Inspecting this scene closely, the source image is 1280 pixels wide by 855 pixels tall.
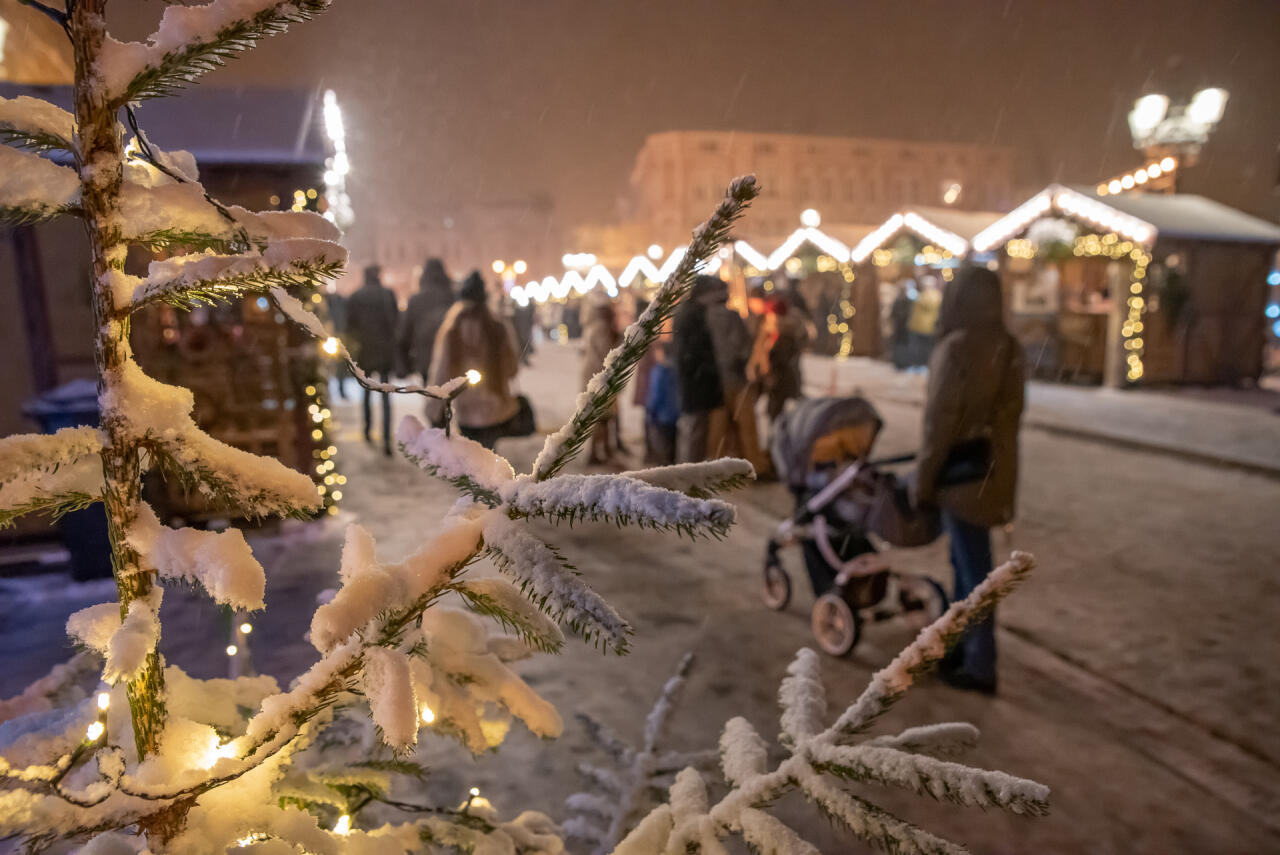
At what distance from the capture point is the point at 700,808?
1288 mm

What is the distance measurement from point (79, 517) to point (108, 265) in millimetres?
5047

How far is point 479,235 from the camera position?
99500mm

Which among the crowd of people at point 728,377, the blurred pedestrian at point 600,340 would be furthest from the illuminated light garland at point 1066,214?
the blurred pedestrian at point 600,340

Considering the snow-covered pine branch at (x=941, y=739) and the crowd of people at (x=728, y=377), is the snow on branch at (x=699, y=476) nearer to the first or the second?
the crowd of people at (x=728, y=377)

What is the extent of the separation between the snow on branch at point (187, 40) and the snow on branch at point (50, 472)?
39cm

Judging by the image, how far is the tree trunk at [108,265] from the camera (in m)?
0.87

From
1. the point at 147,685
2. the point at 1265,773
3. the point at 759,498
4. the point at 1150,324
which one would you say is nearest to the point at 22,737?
the point at 147,685

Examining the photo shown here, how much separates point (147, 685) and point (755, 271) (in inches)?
947

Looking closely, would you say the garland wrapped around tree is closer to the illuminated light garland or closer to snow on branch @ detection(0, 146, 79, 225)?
snow on branch @ detection(0, 146, 79, 225)

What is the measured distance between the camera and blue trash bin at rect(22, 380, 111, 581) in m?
4.80

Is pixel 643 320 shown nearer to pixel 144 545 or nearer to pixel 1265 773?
pixel 144 545

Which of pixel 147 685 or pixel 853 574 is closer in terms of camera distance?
pixel 147 685

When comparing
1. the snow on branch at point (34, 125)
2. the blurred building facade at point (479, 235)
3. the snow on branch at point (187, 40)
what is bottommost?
the snow on branch at point (34, 125)

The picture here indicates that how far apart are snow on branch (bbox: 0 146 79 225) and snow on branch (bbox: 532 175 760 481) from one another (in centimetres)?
62
